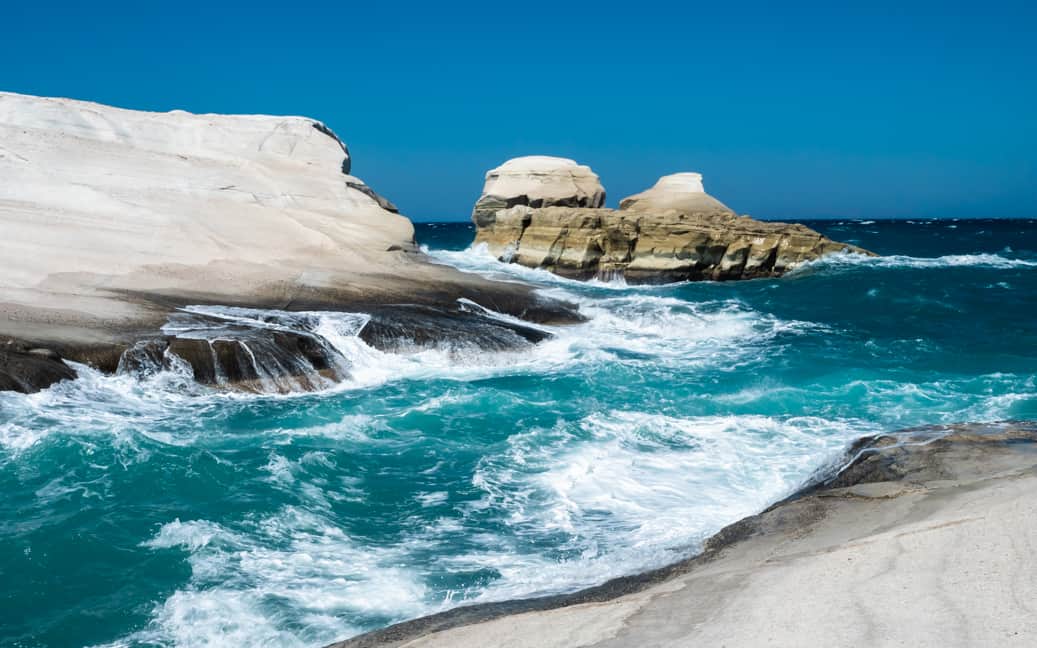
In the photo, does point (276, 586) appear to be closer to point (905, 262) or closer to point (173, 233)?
point (173, 233)

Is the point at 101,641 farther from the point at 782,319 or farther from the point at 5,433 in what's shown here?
the point at 782,319

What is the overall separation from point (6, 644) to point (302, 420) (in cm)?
603

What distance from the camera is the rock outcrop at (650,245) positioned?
3247 centimetres

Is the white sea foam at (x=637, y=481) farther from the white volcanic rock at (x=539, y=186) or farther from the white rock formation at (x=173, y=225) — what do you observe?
the white volcanic rock at (x=539, y=186)

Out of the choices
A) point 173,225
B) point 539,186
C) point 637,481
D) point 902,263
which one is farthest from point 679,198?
point 637,481

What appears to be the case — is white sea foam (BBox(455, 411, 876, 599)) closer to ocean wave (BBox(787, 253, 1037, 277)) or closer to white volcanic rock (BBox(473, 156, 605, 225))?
ocean wave (BBox(787, 253, 1037, 277))

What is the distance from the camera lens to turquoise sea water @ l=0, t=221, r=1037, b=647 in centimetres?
655

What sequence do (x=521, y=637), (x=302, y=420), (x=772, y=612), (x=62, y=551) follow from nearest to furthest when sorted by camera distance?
1. (x=772, y=612)
2. (x=521, y=637)
3. (x=62, y=551)
4. (x=302, y=420)

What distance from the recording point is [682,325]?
21.4 metres

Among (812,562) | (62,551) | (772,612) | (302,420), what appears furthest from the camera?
(302,420)

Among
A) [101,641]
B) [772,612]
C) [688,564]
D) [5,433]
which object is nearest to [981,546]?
[772,612]

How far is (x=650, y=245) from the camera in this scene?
107 feet

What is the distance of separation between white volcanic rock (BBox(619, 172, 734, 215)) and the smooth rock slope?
2945cm

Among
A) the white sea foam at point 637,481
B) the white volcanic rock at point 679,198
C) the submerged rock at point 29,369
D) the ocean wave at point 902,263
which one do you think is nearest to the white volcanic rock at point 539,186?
the white volcanic rock at point 679,198
